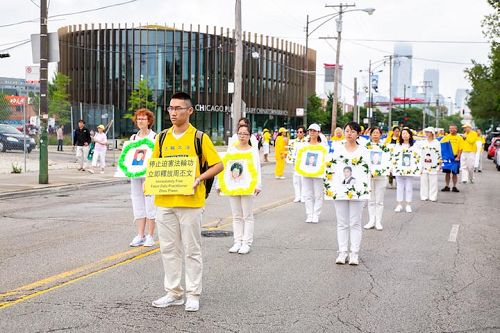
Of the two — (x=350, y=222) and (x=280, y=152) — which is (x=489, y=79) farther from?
(x=350, y=222)

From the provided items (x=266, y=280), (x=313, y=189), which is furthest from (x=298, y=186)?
(x=266, y=280)

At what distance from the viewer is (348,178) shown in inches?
333

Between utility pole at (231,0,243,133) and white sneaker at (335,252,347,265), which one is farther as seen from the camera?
utility pole at (231,0,243,133)

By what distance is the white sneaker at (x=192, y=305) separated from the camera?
6086mm

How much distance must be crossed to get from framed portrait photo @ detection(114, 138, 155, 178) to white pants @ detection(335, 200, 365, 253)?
107 inches

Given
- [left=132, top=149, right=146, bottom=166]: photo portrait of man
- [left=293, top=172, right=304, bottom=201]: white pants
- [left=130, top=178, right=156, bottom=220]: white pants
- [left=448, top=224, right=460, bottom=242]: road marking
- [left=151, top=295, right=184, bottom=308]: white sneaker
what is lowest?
[left=448, top=224, right=460, bottom=242]: road marking

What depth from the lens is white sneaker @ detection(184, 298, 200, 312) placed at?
20.0 feet

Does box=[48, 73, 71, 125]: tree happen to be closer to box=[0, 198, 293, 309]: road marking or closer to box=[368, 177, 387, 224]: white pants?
box=[368, 177, 387, 224]: white pants

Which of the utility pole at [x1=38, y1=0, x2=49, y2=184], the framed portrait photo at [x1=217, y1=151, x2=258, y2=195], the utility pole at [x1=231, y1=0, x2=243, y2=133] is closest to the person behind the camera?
the framed portrait photo at [x1=217, y1=151, x2=258, y2=195]

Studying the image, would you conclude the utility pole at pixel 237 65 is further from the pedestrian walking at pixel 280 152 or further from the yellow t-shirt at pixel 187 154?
the yellow t-shirt at pixel 187 154

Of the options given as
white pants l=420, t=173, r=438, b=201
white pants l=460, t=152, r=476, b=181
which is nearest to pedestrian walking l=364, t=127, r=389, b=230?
white pants l=420, t=173, r=438, b=201

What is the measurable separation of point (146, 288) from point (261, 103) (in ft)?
225

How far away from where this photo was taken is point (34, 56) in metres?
18.8

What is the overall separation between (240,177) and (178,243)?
3066mm
